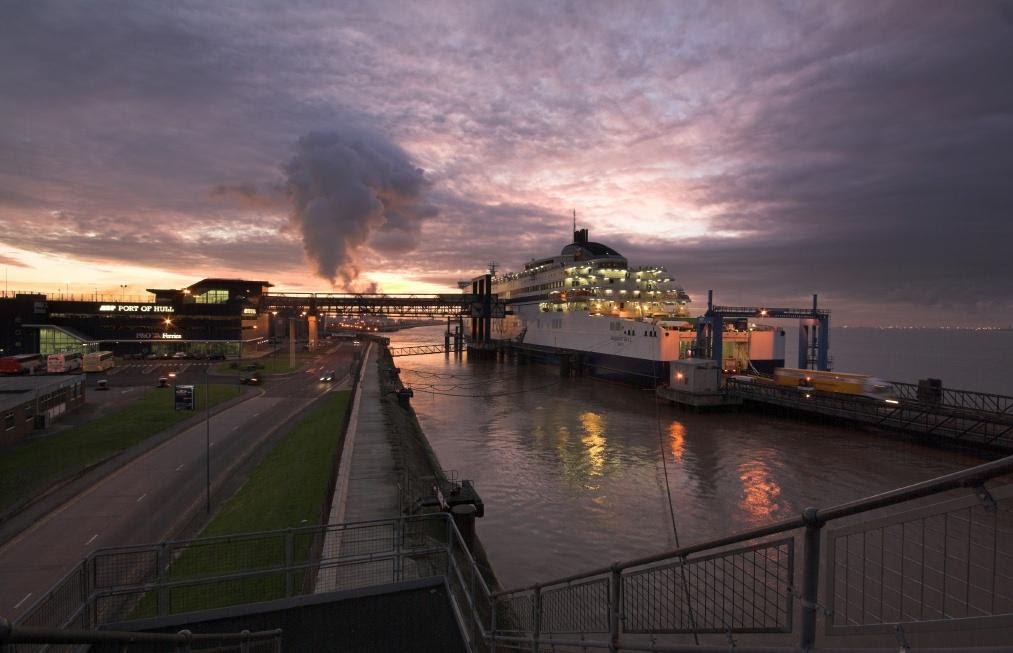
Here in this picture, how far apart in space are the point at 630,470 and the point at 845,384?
Answer: 1062 inches

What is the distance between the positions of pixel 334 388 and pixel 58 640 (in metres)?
51.5

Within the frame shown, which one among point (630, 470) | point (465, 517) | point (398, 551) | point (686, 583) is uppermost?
point (686, 583)

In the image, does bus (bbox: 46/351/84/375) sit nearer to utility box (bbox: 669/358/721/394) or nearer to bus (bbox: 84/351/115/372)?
bus (bbox: 84/351/115/372)

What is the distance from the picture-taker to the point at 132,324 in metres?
82.6

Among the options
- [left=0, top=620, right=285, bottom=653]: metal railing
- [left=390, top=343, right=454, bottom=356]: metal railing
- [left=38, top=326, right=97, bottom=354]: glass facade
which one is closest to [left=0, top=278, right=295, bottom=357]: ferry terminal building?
[left=38, top=326, right=97, bottom=354]: glass facade

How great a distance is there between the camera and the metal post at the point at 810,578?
3115 millimetres

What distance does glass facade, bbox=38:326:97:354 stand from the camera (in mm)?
Answer: 78375

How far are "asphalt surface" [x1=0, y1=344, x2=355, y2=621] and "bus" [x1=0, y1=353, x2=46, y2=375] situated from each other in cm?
3564

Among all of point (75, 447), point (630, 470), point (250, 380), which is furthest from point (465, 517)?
point (250, 380)

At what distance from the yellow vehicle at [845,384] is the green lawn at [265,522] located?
37.5 meters

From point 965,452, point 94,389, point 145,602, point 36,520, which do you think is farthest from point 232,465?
→ point 965,452

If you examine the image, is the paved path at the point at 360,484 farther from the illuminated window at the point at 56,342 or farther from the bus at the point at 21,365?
the illuminated window at the point at 56,342

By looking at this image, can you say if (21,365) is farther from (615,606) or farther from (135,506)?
(615,606)

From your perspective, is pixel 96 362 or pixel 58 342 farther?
pixel 58 342
